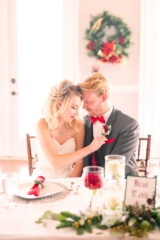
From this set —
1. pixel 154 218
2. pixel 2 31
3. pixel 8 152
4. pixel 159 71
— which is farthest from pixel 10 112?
pixel 154 218

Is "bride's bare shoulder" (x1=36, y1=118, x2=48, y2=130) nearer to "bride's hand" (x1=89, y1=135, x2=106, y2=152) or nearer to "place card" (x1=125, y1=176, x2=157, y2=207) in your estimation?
"bride's hand" (x1=89, y1=135, x2=106, y2=152)

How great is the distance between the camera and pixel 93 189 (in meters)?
1.52

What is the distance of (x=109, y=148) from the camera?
2443 millimetres

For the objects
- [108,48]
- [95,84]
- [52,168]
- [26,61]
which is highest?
[108,48]

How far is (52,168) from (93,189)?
3.26 ft

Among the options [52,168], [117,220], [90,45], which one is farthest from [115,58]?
[117,220]

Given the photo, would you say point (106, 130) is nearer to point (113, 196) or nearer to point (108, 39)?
point (113, 196)

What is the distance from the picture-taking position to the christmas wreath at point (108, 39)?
471 centimetres

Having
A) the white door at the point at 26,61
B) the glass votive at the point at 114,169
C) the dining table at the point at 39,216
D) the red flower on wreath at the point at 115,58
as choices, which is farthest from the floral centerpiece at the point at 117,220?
the white door at the point at 26,61

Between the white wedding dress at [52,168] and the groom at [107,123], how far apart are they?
140 mm

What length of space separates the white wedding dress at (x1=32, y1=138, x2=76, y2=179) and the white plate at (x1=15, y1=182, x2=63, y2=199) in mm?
544

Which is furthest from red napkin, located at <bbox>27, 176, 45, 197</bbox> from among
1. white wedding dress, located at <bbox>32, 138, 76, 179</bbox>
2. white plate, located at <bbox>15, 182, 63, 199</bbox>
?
white wedding dress, located at <bbox>32, 138, 76, 179</bbox>

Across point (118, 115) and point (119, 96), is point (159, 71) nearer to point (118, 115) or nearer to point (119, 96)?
point (119, 96)

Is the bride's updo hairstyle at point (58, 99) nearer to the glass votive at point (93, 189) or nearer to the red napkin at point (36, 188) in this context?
the red napkin at point (36, 188)
